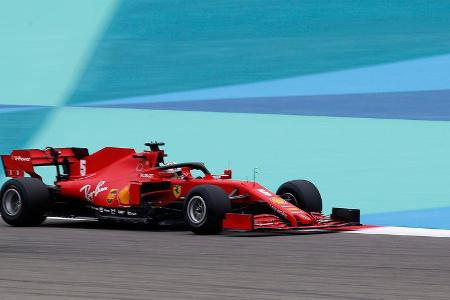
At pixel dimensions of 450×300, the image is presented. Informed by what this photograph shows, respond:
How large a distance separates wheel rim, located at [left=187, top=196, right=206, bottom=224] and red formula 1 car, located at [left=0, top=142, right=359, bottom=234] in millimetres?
12

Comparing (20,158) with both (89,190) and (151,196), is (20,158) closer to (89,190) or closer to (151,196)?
(89,190)

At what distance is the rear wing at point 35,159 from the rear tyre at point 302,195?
3.18 m

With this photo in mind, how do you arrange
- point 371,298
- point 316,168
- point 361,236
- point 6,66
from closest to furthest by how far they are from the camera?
point 371,298
point 361,236
point 316,168
point 6,66

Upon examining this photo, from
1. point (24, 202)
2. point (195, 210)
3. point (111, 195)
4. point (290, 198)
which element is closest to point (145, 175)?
point (111, 195)

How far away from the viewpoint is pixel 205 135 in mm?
20406

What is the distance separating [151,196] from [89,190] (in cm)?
99

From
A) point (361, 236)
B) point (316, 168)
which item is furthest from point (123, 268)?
point (316, 168)

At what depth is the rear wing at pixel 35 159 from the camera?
55.8 ft

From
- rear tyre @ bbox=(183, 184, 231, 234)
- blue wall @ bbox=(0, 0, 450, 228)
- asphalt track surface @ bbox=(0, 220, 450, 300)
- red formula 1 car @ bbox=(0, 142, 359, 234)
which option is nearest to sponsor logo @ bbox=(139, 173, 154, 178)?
red formula 1 car @ bbox=(0, 142, 359, 234)

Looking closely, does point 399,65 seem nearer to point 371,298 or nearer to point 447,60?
point 447,60

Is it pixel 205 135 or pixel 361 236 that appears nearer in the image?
pixel 361 236

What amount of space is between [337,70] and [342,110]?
41.7 inches

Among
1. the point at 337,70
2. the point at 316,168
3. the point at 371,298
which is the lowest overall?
the point at 371,298

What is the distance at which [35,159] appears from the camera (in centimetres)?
1708
